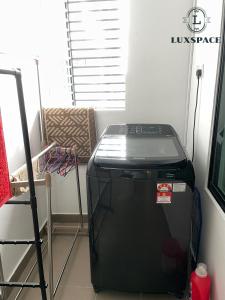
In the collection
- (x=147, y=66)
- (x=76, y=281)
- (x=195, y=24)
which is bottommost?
(x=76, y=281)

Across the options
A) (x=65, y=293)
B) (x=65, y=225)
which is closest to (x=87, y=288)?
(x=65, y=293)

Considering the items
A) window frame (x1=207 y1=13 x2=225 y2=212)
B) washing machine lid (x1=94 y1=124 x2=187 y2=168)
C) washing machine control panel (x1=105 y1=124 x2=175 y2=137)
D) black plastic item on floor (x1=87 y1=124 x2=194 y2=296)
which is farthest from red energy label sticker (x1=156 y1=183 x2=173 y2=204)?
washing machine control panel (x1=105 y1=124 x2=175 y2=137)

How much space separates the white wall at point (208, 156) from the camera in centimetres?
142

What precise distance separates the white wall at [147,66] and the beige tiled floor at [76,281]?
41.0 inches

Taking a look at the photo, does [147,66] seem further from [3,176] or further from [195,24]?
[3,176]

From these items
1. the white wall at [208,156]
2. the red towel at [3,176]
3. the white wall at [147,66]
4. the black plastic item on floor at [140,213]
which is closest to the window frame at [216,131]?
the white wall at [208,156]

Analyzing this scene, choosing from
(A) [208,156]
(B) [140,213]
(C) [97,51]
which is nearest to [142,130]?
(A) [208,156]

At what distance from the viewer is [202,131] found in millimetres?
1745

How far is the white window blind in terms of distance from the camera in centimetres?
215

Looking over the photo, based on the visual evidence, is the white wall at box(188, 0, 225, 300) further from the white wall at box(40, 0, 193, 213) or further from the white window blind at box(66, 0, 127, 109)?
the white window blind at box(66, 0, 127, 109)

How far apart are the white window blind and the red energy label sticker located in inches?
41.3

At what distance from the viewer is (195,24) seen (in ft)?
6.37

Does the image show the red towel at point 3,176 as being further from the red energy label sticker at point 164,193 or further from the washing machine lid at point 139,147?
the red energy label sticker at point 164,193

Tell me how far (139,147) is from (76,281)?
3.59ft
